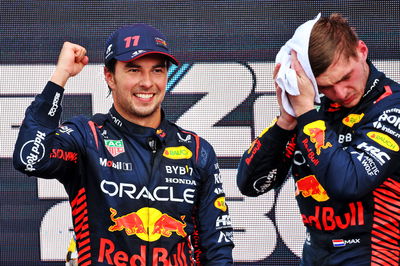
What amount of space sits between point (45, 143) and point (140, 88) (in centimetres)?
41

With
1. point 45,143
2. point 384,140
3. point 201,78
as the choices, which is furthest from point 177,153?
point 201,78

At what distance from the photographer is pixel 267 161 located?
7.74 feet

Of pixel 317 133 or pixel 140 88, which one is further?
pixel 140 88

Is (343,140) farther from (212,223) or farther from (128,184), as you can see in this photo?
(128,184)

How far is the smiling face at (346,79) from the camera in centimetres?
215

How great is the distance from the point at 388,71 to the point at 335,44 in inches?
67.0

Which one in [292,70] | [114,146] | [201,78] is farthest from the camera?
[201,78]

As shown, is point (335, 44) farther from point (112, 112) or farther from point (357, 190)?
point (112, 112)

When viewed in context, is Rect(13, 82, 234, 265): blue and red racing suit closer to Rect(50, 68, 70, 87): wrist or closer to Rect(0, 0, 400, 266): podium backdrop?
Rect(50, 68, 70, 87): wrist

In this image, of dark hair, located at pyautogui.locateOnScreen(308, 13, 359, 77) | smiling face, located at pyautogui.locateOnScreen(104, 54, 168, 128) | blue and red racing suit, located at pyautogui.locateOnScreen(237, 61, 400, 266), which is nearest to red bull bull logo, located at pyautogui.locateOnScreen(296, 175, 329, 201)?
blue and red racing suit, located at pyautogui.locateOnScreen(237, 61, 400, 266)

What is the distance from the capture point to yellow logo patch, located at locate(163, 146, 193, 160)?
233cm

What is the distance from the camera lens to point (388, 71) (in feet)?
12.2

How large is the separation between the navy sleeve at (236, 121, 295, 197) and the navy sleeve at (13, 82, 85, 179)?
2.07ft

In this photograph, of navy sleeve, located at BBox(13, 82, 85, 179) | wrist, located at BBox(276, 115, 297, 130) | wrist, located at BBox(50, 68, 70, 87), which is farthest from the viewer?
wrist, located at BBox(276, 115, 297, 130)
